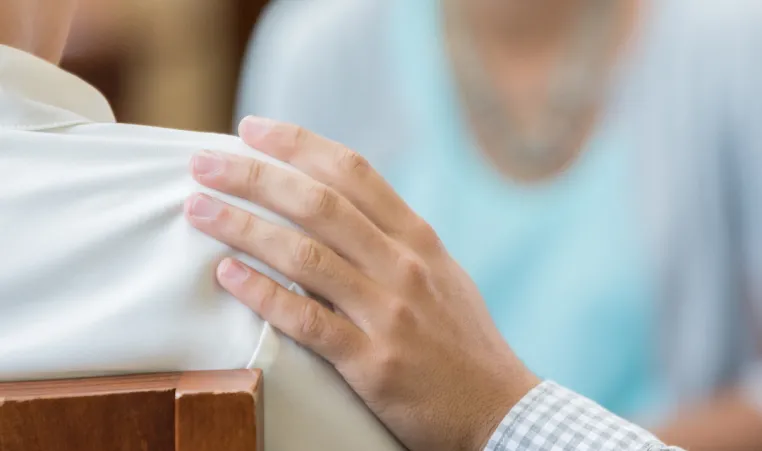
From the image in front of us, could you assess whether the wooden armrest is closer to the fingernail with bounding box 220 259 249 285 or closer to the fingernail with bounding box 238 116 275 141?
the fingernail with bounding box 220 259 249 285

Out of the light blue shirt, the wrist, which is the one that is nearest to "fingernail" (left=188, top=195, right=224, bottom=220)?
the wrist

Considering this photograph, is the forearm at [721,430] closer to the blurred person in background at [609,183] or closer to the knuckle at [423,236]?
the blurred person in background at [609,183]

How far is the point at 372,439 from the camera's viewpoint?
22.0 inches

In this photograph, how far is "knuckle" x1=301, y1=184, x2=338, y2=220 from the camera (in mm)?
545

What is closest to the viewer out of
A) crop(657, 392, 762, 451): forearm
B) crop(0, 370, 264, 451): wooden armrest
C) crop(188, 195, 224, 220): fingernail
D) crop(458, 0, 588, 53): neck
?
crop(0, 370, 264, 451): wooden armrest

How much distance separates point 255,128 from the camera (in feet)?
1.90

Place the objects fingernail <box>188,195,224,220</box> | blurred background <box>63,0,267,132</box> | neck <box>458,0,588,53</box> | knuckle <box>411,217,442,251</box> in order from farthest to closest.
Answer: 1. blurred background <box>63,0,267,132</box>
2. neck <box>458,0,588,53</box>
3. knuckle <box>411,217,442,251</box>
4. fingernail <box>188,195,224,220</box>

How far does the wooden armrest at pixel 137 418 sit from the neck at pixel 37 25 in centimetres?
28

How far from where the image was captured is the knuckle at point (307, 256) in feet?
1.75

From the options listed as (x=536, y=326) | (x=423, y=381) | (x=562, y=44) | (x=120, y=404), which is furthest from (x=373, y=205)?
(x=562, y=44)

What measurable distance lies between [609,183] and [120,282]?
85 centimetres

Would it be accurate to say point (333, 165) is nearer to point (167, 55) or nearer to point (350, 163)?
point (350, 163)

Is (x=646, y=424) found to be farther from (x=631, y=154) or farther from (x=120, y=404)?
(x=120, y=404)

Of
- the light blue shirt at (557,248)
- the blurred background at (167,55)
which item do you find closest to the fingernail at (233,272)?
the light blue shirt at (557,248)
